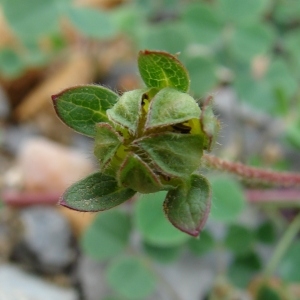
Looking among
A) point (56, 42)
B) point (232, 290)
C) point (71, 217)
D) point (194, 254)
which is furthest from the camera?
point (56, 42)

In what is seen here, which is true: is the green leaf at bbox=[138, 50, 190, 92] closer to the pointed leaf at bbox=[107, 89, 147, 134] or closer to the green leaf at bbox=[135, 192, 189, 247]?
the pointed leaf at bbox=[107, 89, 147, 134]

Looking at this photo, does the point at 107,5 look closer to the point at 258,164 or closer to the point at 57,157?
the point at 57,157

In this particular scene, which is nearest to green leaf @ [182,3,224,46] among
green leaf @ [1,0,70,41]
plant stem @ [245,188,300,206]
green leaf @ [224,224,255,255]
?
green leaf @ [1,0,70,41]

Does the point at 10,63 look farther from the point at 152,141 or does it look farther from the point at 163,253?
the point at 152,141

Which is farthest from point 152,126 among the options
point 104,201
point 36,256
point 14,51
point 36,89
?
point 36,89

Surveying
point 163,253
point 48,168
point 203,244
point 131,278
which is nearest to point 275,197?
point 203,244

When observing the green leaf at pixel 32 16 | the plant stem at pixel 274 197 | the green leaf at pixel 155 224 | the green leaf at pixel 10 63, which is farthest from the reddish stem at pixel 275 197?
the green leaf at pixel 10 63
